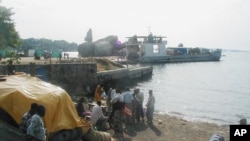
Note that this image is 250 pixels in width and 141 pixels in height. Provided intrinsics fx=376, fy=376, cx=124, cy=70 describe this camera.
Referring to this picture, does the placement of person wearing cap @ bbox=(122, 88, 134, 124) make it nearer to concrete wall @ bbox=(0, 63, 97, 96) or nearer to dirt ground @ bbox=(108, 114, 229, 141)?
dirt ground @ bbox=(108, 114, 229, 141)

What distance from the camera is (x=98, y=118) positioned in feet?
43.6

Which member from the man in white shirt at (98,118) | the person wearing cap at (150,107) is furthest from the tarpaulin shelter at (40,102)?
the person wearing cap at (150,107)

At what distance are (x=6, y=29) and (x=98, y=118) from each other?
1398cm

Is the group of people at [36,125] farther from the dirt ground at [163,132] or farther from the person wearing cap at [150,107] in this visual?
the person wearing cap at [150,107]

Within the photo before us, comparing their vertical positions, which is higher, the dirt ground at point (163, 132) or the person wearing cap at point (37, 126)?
the person wearing cap at point (37, 126)

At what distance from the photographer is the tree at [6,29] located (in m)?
24.5

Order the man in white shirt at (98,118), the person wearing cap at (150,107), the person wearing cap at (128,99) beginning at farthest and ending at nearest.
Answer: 1. the person wearing cap at (150,107)
2. the person wearing cap at (128,99)
3. the man in white shirt at (98,118)

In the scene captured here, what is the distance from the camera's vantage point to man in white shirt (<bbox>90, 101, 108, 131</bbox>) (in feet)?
42.8

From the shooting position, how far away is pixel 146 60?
247ft

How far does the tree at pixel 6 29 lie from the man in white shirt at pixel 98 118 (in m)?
13.7

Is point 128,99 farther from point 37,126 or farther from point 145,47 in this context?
point 145,47

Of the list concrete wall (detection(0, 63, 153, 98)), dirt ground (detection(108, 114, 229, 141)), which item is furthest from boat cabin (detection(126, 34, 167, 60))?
dirt ground (detection(108, 114, 229, 141))

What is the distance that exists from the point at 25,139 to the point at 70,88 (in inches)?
738

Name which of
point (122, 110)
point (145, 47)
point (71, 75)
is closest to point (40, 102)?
point (122, 110)
